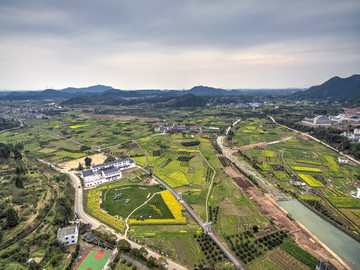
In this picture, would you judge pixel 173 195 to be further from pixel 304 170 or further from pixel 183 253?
pixel 304 170

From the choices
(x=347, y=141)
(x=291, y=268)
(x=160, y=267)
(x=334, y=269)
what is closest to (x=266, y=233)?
(x=291, y=268)

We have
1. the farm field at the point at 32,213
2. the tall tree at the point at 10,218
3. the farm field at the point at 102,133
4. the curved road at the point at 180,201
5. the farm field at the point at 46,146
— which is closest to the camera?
the farm field at the point at 32,213

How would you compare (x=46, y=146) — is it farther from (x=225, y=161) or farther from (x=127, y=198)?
(x=225, y=161)

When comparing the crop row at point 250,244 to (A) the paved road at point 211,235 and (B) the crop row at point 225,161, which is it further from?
(B) the crop row at point 225,161

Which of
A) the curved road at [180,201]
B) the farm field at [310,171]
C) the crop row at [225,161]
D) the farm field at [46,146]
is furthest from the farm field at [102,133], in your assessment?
the farm field at [310,171]

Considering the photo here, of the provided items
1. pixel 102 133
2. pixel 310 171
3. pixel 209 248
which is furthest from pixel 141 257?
pixel 102 133

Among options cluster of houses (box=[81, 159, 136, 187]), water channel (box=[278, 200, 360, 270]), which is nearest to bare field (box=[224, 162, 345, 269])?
water channel (box=[278, 200, 360, 270])
